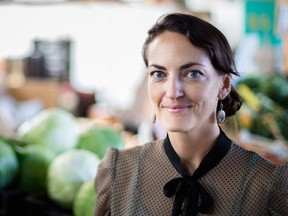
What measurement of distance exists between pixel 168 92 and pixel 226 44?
0.19 metres

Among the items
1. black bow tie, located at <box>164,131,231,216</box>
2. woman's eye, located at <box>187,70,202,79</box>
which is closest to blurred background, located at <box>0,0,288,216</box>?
black bow tie, located at <box>164,131,231,216</box>

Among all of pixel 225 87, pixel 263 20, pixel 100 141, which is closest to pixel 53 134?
pixel 100 141

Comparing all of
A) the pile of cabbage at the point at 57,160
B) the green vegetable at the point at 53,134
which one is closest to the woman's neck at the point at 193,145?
the pile of cabbage at the point at 57,160

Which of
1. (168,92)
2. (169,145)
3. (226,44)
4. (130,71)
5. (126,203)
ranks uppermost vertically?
(226,44)

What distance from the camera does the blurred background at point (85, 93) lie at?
2.22 metres

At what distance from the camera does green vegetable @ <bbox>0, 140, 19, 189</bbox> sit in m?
2.24

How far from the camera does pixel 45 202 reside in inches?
86.0

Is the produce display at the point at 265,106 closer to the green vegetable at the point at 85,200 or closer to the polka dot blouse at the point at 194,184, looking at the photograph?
the green vegetable at the point at 85,200

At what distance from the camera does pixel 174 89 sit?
1240 mm

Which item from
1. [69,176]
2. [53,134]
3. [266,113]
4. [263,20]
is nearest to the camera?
[69,176]

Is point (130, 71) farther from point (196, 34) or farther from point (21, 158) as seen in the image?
point (196, 34)

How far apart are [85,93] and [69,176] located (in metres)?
3.09

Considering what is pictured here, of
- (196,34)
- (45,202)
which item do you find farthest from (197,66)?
(45,202)

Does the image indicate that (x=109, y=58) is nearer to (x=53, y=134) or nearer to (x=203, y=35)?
(x=53, y=134)
